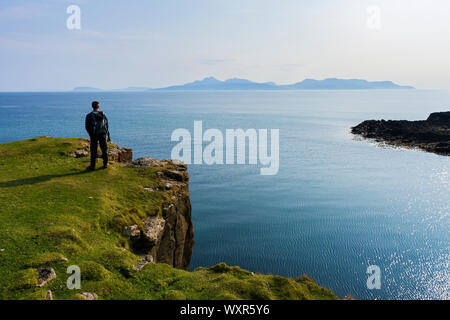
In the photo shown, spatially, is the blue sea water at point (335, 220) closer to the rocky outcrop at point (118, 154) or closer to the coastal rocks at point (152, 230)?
the rocky outcrop at point (118, 154)

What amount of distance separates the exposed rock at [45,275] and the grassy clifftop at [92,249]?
0.44ft

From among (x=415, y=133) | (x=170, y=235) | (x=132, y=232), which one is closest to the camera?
(x=132, y=232)

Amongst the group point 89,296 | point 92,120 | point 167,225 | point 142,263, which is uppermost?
point 92,120

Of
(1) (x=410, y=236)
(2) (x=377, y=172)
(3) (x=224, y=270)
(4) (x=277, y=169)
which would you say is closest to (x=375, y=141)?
(2) (x=377, y=172)

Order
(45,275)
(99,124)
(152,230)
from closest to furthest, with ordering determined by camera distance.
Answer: (45,275), (152,230), (99,124)

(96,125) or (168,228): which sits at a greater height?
(96,125)

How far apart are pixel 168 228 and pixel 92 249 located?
641 centimetres

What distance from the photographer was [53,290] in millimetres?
9523

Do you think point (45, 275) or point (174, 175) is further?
point (174, 175)

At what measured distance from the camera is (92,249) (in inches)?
483

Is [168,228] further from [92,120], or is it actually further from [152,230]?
[92,120]

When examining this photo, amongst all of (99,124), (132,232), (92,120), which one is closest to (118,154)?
(99,124)

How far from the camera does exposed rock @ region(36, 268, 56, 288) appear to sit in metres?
9.66
